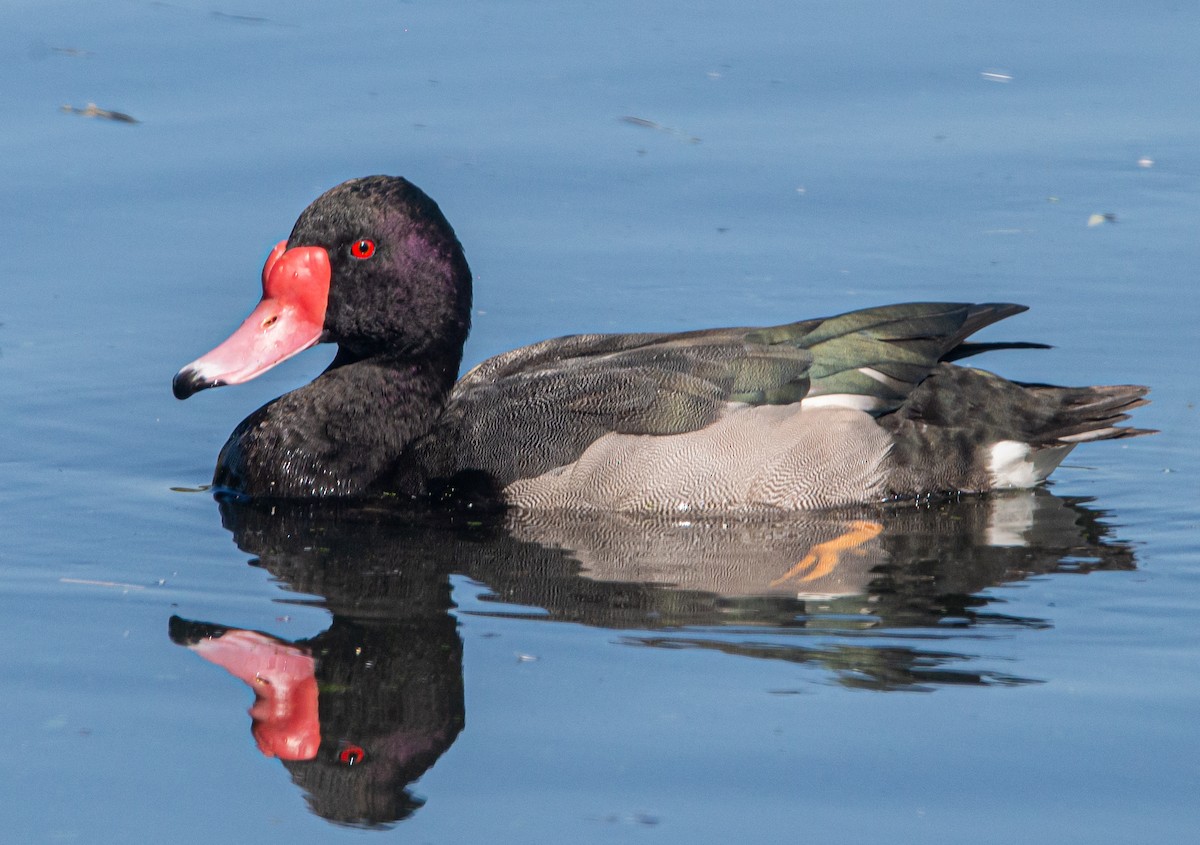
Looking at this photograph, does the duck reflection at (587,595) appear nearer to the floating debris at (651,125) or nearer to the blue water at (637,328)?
the blue water at (637,328)

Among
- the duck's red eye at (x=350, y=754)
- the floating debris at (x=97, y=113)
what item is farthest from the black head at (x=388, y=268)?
the floating debris at (x=97, y=113)

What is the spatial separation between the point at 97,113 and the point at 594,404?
5165 millimetres

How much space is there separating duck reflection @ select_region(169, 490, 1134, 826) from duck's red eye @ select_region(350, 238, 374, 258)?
44.5 inches

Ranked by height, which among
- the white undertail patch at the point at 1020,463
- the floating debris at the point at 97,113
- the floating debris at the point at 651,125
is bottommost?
the white undertail patch at the point at 1020,463

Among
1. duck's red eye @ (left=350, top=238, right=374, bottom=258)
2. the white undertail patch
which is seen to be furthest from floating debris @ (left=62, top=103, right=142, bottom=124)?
the white undertail patch

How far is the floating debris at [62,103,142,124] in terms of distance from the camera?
457 inches

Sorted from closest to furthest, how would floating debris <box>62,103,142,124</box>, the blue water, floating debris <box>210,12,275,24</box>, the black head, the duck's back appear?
the blue water, the duck's back, the black head, floating debris <box>62,103,142,124</box>, floating debris <box>210,12,275,24</box>

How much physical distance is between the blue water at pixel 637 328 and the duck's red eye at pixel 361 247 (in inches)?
47.5

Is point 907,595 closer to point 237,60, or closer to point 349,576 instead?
point 349,576

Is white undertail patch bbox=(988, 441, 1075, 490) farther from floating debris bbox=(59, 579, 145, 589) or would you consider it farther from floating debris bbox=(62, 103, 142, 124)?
floating debris bbox=(62, 103, 142, 124)

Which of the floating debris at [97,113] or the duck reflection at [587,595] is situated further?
the floating debris at [97,113]

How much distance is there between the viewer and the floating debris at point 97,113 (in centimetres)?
1162

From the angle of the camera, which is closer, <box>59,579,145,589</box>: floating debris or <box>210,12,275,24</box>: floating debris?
<box>59,579,145,589</box>: floating debris

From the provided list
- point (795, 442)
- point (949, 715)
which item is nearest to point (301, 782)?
point (949, 715)
